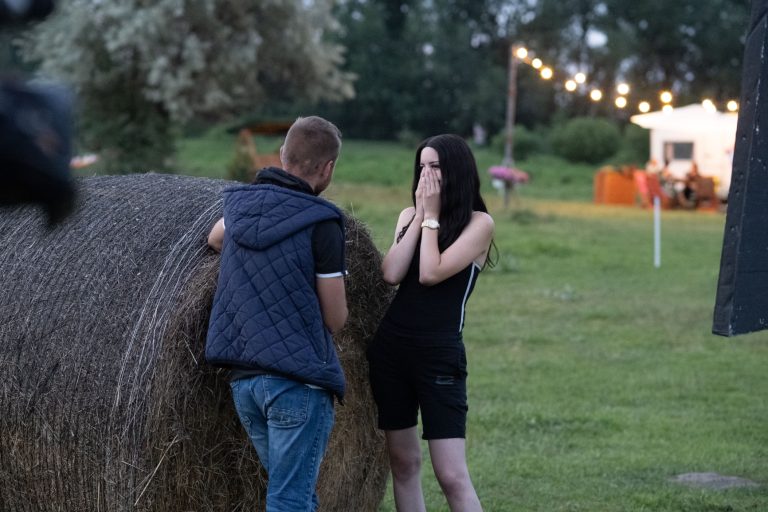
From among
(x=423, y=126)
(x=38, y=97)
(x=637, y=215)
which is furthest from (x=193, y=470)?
(x=423, y=126)

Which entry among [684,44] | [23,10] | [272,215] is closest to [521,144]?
[684,44]

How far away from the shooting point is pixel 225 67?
27359 mm

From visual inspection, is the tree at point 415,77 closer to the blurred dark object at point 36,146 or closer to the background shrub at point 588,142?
the background shrub at point 588,142

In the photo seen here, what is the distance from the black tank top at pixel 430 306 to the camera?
4.59m

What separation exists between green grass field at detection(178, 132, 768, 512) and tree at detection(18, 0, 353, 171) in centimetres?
1009

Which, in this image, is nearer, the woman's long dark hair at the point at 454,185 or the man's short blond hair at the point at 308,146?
the man's short blond hair at the point at 308,146

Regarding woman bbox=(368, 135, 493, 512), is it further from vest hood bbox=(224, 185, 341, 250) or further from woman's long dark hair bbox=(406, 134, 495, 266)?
vest hood bbox=(224, 185, 341, 250)

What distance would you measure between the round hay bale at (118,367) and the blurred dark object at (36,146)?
231cm

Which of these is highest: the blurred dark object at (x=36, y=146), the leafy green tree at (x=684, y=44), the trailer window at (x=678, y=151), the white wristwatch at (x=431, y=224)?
the leafy green tree at (x=684, y=44)

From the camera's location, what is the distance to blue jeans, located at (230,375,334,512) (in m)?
3.88

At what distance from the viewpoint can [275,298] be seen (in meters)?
3.85

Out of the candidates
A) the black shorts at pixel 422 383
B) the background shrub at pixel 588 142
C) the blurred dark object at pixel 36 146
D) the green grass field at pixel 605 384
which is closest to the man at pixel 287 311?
the black shorts at pixel 422 383

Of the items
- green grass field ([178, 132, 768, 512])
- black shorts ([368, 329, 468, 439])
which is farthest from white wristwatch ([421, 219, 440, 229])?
green grass field ([178, 132, 768, 512])

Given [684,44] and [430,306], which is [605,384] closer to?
[430,306]
